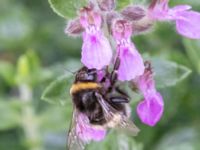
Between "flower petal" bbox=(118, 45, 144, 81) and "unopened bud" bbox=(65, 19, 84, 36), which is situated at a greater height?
"unopened bud" bbox=(65, 19, 84, 36)

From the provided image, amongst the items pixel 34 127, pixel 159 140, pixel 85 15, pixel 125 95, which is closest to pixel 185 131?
pixel 159 140

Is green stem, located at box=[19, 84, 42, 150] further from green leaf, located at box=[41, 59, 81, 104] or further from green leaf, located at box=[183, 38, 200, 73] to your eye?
green leaf, located at box=[183, 38, 200, 73]

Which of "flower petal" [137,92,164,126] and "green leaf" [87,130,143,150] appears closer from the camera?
"flower petal" [137,92,164,126]

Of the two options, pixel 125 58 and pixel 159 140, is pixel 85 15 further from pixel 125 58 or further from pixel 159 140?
pixel 159 140

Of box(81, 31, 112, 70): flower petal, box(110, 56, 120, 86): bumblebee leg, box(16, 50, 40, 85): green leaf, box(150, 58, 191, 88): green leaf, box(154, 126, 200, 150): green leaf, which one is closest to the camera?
box(81, 31, 112, 70): flower petal

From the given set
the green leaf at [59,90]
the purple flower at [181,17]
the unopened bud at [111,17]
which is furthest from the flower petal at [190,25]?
the green leaf at [59,90]

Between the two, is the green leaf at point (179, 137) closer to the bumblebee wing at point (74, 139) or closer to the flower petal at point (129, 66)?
the bumblebee wing at point (74, 139)

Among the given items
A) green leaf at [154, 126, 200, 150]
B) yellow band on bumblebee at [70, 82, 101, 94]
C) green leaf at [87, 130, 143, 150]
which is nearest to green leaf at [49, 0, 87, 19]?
yellow band on bumblebee at [70, 82, 101, 94]
